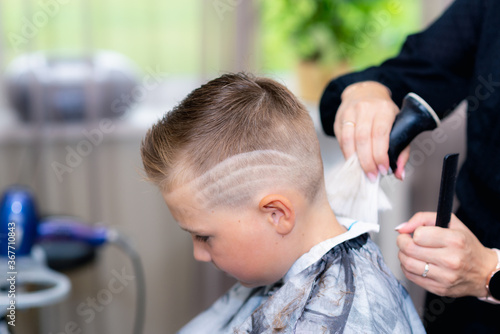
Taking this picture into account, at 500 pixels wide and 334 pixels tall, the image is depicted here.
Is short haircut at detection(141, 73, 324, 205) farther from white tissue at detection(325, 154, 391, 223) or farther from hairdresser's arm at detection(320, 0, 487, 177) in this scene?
hairdresser's arm at detection(320, 0, 487, 177)

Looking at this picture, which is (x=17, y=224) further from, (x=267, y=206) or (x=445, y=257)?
(x=445, y=257)

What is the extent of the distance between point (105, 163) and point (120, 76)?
1.04 ft

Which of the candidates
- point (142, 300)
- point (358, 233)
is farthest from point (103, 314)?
point (358, 233)

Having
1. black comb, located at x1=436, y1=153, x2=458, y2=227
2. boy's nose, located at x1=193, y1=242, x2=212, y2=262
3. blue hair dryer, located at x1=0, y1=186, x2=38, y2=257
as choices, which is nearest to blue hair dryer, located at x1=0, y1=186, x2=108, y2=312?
blue hair dryer, located at x1=0, y1=186, x2=38, y2=257

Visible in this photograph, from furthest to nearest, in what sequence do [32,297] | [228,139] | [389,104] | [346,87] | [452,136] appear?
[452,136] < [32,297] < [346,87] < [389,104] < [228,139]

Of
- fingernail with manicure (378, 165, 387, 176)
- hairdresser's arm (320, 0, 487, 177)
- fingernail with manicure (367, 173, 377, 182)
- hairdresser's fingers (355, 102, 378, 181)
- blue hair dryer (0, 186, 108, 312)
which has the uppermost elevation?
hairdresser's arm (320, 0, 487, 177)

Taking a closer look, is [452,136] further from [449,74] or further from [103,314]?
[103,314]

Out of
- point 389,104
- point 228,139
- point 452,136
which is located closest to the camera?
point 228,139

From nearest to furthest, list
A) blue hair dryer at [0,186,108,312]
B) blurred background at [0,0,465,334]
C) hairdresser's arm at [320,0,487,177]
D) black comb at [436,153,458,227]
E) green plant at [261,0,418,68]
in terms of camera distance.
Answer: black comb at [436,153,458,227]
hairdresser's arm at [320,0,487,177]
blue hair dryer at [0,186,108,312]
blurred background at [0,0,465,334]
green plant at [261,0,418,68]

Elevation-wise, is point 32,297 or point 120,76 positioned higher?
point 120,76

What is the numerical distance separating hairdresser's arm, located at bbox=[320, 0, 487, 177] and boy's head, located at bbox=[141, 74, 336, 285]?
0.66ft

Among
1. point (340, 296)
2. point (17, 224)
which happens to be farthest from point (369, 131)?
point (17, 224)

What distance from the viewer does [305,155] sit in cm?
81

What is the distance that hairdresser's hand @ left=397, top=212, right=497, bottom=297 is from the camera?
0.75 m
